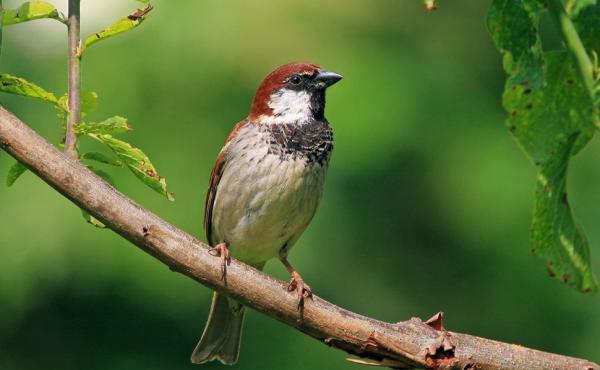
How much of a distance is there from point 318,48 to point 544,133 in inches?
152

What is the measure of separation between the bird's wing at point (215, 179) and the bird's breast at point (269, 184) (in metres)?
0.03

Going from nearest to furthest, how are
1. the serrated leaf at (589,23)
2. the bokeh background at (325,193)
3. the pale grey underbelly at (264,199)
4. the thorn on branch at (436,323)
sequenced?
the serrated leaf at (589,23) → the thorn on branch at (436,323) → the pale grey underbelly at (264,199) → the bokeh background at (325,193)

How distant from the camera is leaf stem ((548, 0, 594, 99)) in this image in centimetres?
139

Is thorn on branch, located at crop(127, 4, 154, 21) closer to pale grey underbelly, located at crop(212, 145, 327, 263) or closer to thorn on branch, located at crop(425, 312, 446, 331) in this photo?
thorn on branch, located at crop(425, 312, 446, 331)

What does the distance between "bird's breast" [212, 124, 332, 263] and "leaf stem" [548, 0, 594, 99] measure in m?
1.81

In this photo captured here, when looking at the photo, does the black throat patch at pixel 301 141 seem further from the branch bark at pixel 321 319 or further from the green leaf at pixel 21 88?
the green leaf at pixel 21 88

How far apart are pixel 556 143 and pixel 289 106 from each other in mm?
1931

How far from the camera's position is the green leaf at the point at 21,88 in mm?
1468

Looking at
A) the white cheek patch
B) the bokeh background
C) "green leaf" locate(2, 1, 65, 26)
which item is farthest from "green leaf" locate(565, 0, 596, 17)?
the bokeh background

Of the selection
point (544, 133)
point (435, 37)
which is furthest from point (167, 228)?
point (435, 37)

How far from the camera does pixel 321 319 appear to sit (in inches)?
75.9

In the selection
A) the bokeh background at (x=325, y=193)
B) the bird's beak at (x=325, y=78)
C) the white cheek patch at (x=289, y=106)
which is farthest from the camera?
the bokeh background at (x=325, y=193)

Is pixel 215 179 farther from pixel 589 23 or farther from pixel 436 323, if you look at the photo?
pixel 589 23

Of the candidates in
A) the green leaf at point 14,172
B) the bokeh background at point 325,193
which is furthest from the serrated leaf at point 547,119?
the bokeh background at point 325,193
